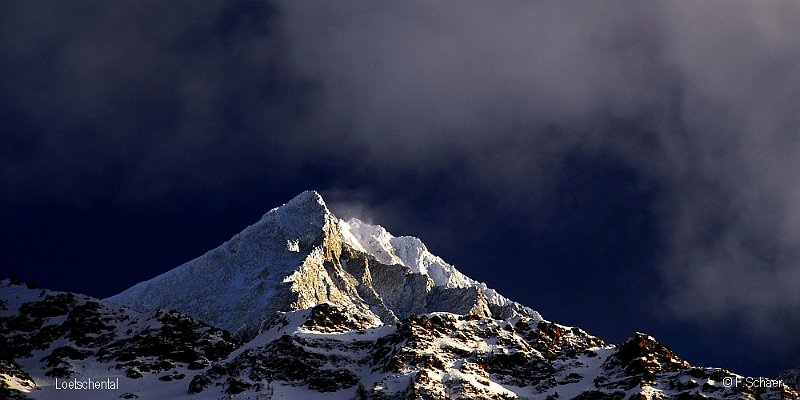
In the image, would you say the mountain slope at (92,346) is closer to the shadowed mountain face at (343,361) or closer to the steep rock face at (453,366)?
the shadowed mountain face at (343,361)

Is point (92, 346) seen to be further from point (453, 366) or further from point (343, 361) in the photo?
point (453, 366)

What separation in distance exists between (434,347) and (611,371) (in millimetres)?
29046

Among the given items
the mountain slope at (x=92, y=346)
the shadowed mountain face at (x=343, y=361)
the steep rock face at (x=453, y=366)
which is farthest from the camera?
the mountain slope at (x=92, y=346)

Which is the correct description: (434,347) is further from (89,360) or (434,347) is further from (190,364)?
(89,360)

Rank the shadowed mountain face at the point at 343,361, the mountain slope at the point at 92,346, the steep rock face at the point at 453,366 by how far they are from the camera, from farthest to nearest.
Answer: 1. the mountain slope at the point at 92,346
2. the shadowed mountain face at the point at 343,361
3. the steep rock face at the point at 453,366

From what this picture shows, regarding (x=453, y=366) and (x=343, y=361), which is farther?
(x=343, y=361)

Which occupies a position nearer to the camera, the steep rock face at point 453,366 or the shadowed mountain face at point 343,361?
the steep rock face at point 453,366

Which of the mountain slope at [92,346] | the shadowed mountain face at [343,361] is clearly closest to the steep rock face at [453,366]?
the shadowed mountain face at [343,361]

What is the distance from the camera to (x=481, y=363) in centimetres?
14062

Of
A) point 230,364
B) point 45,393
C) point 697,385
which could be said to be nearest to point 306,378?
point 230,364

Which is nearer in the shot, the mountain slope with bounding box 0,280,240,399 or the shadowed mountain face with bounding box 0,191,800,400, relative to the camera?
the shadowed mountain face with bounding box 0,191,800,400

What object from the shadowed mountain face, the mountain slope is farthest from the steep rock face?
the mountain slope

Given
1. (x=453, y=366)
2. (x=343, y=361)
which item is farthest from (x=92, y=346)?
(x=453, y=366)

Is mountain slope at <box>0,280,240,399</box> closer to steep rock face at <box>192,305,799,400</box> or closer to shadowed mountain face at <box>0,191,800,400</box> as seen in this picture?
shadowed mountain face at <box>0,191,800,400</box>
